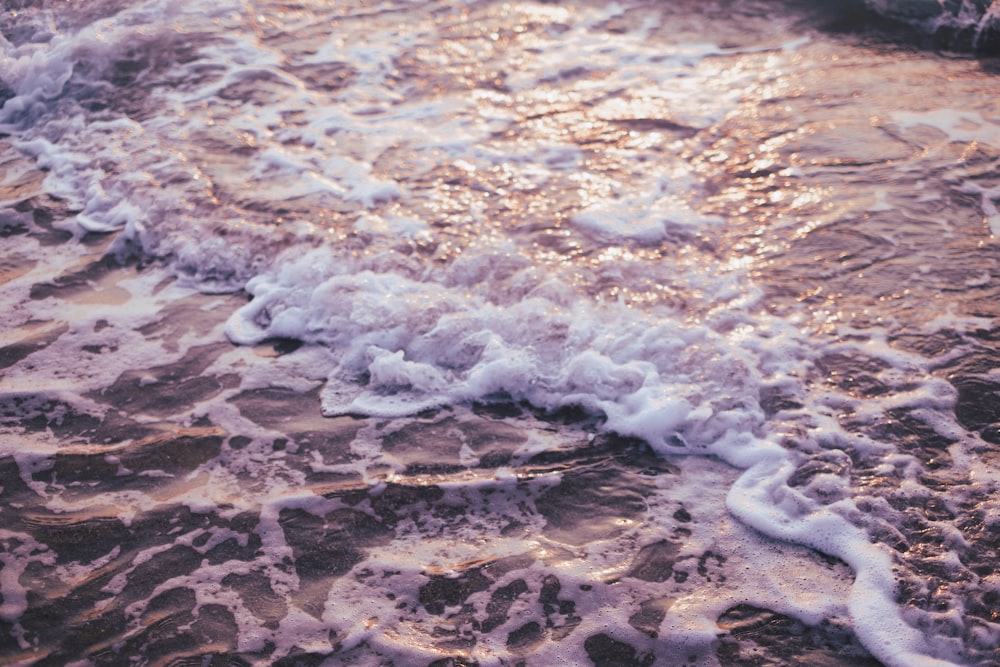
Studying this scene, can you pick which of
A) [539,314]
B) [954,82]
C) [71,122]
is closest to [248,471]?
[539,314]

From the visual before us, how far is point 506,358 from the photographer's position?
361 centimetres

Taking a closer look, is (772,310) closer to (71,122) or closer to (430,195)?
(430,195)

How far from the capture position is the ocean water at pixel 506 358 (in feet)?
8.61

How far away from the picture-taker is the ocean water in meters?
2.62

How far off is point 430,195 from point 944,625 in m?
3.52

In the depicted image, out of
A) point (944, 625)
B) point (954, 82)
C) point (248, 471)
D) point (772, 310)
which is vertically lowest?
point (248, 471)

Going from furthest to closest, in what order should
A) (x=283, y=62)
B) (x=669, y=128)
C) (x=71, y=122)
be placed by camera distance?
(x=283, y=62)
(x=71, y=122)
(x=669, y=128)

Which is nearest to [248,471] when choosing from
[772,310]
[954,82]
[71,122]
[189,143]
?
[772,310]

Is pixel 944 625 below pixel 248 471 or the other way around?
the other way around

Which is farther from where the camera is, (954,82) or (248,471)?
(954,82)

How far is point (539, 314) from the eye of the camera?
385cm

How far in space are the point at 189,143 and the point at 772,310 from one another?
4129 mm

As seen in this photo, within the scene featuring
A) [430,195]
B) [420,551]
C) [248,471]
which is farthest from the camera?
[430,195]

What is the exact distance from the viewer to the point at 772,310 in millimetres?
3844
